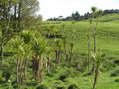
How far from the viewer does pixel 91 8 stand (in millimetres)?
62125

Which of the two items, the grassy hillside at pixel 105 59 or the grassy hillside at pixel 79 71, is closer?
the grassy hillside at pixel 79 71

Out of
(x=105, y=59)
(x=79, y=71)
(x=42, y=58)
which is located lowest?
(x=79, y=71)

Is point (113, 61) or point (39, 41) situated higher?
point (39, 41)

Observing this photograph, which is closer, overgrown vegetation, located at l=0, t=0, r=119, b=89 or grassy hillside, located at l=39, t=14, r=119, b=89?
overgrown vegetation, located at l=0, t=0, r=119, b=89

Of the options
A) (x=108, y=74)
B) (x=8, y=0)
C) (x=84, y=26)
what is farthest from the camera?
(x=84, y=26)

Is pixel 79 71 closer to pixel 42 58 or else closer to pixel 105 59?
pixel 105 59

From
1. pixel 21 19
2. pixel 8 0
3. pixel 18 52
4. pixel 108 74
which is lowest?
pixel 108 74

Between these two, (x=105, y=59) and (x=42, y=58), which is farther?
(x=105, y=59)

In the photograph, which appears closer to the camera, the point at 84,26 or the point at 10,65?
the point at 10,65

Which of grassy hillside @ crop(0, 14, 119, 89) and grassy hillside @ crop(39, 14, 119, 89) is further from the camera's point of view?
grassy hillside @ crop(39, 14, 119, 89)

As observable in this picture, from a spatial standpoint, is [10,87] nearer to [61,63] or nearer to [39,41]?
[39,41]

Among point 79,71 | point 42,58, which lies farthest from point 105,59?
point 42,58

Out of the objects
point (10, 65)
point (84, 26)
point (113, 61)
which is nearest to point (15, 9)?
point (10, 65)

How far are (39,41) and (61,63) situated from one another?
2212cm
